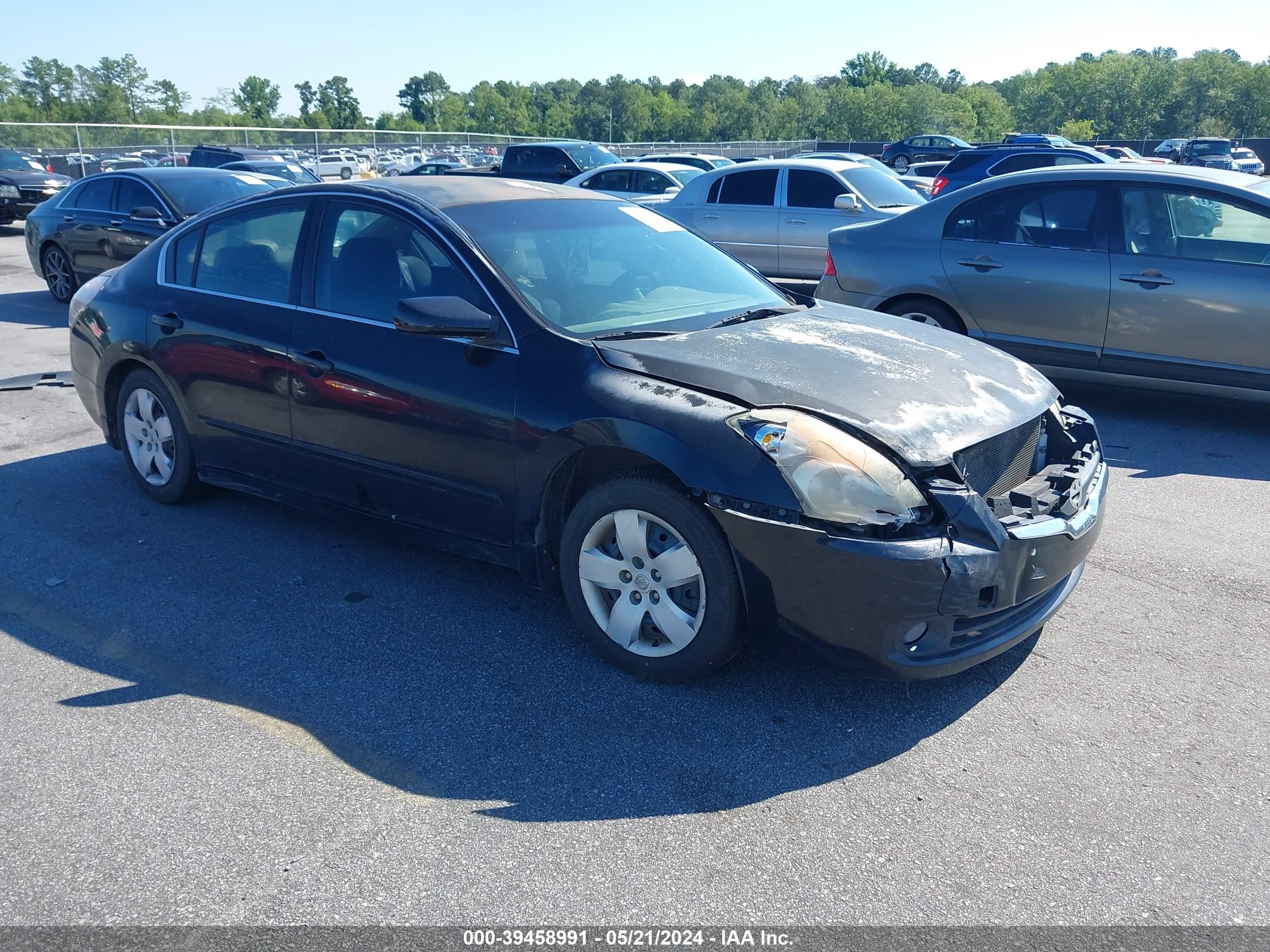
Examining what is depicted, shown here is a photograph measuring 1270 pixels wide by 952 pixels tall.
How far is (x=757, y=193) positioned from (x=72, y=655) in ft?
35.0

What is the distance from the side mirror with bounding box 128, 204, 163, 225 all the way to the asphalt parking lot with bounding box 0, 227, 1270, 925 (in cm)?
654

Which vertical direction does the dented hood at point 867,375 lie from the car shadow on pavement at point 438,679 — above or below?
above

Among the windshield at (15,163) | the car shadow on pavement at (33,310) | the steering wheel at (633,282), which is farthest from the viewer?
the windshield at (15,163)

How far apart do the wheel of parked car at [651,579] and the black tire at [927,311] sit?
184 inches

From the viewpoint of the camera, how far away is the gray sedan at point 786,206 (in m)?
12.5

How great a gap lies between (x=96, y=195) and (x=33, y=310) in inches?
62.5

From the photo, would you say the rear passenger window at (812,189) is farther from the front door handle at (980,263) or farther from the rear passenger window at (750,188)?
the front door handle at (980,263)

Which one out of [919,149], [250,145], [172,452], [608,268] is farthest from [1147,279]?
[919,149]

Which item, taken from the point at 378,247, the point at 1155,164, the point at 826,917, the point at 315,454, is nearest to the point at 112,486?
the point at 315,454

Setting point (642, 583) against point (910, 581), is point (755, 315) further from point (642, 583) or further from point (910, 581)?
point (910, 581)

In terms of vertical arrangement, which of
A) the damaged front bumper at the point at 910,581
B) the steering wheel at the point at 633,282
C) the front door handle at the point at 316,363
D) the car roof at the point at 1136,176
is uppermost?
the car roof at the point at 1136,176

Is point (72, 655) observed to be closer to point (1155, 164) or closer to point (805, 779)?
point (805, 779)

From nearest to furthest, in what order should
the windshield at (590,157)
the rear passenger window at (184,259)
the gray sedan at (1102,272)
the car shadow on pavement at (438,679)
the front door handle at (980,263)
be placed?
1. the car shadow on pavement at (438,679)
2. the rear passenger window at (184,259)
3. the gray sedan at (1102,272)
4. the front door handle at (980,263)
5. the windshield at (590,157)

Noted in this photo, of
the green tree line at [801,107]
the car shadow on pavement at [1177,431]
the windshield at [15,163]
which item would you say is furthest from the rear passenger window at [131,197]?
the green tree line at [801,107]
